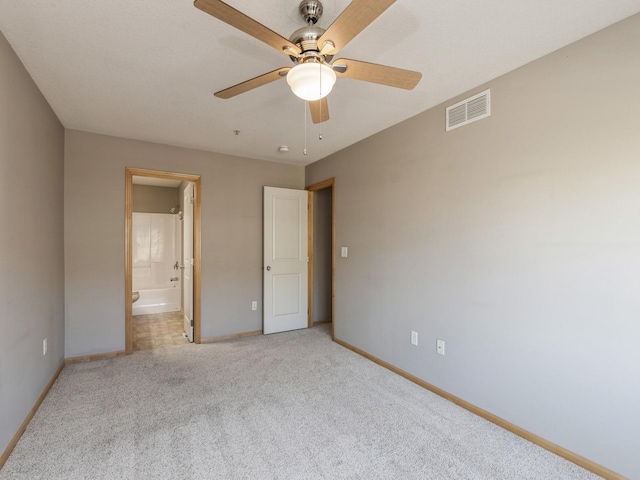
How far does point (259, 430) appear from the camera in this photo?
7.02 ft

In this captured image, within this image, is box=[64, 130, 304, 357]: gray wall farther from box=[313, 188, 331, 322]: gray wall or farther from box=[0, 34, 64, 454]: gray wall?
box=[313, 188, 331, 322]: gray wall

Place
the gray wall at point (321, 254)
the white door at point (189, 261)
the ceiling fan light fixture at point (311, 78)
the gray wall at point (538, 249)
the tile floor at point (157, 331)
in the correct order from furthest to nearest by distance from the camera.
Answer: the gray wall at point (321, 254)
the white door at point (189, 261)
the tile floor at point (157, 331)
the gray wall at point (538, 249)
the ceiling fan light fixture at point (311, 78)

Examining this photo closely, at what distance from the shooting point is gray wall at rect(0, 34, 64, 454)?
185 centimetres

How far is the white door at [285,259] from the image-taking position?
4.37 m

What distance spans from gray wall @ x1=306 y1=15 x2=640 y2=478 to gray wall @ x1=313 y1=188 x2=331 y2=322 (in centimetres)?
183

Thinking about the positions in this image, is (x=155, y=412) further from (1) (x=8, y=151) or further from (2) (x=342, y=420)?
(1) (x=8, y=151)

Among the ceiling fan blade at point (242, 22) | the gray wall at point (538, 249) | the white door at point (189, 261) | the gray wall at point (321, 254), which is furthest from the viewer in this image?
the gray wall at point (321, 254)

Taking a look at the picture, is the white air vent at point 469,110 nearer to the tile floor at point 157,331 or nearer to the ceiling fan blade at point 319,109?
the ceiling fan blade at point 319,109

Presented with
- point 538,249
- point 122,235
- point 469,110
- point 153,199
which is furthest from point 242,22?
point 153,199

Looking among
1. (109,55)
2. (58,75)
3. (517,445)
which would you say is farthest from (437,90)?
(58,75)

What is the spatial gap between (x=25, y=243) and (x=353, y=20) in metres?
2.48

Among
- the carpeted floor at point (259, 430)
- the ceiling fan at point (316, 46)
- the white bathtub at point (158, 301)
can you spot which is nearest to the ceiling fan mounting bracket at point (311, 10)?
the ceiling fan at point (316, 46)

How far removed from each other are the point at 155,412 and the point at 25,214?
1.65 metres

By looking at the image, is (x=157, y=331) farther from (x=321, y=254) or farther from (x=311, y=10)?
(x=311, y=10)
